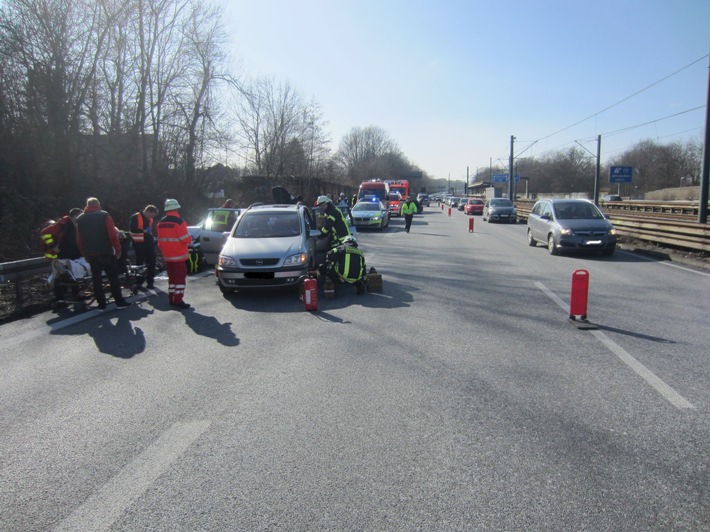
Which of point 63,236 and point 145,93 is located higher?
point 145,93

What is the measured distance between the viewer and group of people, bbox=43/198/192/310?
27.8ft

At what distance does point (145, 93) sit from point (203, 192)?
6.34 meters

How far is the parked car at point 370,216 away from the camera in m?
27.9

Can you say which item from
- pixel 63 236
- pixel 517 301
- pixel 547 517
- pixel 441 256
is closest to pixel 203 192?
pixel 441 256

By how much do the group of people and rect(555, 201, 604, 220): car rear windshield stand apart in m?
12.4

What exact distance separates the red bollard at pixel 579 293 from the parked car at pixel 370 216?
815 inches

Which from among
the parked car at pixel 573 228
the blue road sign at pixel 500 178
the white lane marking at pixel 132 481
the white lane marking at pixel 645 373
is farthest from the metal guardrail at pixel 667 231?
the blue road sign at pixel 500 178

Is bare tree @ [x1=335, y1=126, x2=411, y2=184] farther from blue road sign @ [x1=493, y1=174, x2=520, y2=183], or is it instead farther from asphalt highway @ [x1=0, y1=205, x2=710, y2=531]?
asphalt highway @ [x1=0, y1=205, x2=710, y2=531]

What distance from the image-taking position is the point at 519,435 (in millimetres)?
3900

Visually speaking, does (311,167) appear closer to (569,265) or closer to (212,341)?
(569,265)

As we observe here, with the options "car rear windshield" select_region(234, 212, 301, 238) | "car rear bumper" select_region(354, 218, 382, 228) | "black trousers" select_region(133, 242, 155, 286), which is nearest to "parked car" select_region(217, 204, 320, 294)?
"car rear windshield" select_region(234, 212, 301, 238)

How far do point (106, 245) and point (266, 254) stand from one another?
2700mm

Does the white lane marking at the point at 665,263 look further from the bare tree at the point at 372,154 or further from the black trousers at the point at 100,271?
the bare tree at the point at 372,154

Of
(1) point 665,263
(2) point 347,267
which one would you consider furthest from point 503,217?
(2) point 347,267
